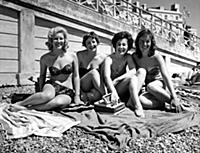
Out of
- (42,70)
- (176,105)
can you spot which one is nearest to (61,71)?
(42,70)

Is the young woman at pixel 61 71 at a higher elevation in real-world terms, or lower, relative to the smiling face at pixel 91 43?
lower

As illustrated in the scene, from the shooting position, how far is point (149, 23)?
1143 cm

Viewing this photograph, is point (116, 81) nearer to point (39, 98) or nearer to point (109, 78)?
point (109, 78)

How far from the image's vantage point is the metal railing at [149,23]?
29.8 feet

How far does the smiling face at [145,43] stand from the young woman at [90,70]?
68cm

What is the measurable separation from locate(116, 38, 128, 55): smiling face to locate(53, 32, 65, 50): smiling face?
2.85ft

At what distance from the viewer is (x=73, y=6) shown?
25.8 feet

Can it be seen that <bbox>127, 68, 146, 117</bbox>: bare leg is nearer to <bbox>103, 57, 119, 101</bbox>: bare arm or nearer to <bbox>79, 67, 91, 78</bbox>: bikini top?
<bbox>103, 57, 119, 101</bbox>: bare arm

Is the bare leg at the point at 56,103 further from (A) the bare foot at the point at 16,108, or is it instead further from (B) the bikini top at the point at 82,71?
(B) the bikini top at the point at 82,71

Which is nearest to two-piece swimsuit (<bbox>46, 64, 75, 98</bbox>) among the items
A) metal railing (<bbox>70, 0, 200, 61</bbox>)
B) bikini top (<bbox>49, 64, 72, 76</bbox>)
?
bikini top (<bbox>49, 64, 72, 76</bbox>)

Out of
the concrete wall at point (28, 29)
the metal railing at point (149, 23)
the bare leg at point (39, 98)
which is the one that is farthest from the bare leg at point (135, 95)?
the metal railing at point (149, 23)

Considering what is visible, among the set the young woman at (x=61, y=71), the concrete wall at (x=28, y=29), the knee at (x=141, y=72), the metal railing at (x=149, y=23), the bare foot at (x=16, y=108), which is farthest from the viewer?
the metal railing at (x=149, y=23)

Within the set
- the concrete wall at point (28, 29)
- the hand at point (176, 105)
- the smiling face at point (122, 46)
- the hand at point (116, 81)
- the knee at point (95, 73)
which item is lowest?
the hand at point (176, 105)

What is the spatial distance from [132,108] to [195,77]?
194 inches
